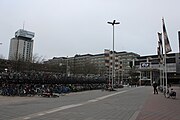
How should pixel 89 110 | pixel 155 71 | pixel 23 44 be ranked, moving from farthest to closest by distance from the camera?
pixel 155 71 → pixel 23 44 → pixel 89 110

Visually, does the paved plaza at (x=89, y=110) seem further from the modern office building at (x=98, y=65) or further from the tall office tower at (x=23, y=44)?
the tall office tower at (x=23, y=44)

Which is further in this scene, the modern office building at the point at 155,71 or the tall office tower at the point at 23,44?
the modern office building at the point at 155,71

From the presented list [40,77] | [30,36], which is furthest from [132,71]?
[40,77]

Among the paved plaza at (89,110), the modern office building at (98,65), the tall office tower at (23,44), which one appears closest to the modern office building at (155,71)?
the modern office building at (98,65)

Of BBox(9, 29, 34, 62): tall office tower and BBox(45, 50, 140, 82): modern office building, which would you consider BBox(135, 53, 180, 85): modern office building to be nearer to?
BBox(45, 50, 140, 82): modern office building

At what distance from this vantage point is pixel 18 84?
2720cm

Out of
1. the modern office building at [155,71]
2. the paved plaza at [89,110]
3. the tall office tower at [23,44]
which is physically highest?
the tall office tower at [23,44]

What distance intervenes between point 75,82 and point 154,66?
2642 inches

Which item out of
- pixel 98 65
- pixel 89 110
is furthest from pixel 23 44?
pixel 89 110

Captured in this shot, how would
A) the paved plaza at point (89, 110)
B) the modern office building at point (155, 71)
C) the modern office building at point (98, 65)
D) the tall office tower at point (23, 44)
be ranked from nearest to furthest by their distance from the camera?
1. the paved plaza at point (89, 110)
2. the modern office building at point (98, 65)
3. the tall office tower at point (23, 44)
4. the modern office building at point (155, 71)

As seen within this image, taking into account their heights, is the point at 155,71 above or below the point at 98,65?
below

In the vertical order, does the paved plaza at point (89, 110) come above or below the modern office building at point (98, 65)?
below

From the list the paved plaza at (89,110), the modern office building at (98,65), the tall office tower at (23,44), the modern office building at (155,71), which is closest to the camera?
the paved plaza at (89,110)

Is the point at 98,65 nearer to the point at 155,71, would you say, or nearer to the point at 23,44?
the point at 155,71
